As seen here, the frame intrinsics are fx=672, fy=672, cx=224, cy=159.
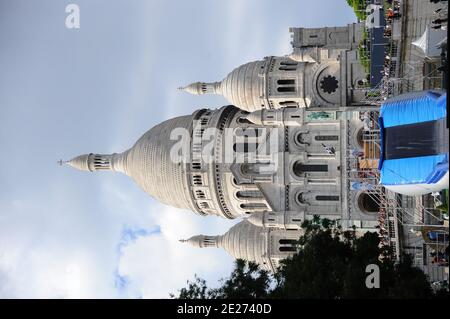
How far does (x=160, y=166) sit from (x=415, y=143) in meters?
26.5

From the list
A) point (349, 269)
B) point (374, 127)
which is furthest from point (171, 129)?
point (349, 269)

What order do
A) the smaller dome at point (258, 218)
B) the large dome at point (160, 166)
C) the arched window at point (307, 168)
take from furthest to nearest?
the large dome at point (160, 166) → the smaller dome at point (258, 218) → the arched window at point (307, 168)

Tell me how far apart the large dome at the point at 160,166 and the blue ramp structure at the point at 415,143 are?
878 inches

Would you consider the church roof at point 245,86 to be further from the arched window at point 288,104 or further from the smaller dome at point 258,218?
the smaller dome at point 258,218

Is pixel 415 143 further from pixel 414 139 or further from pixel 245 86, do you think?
pixel 245 86

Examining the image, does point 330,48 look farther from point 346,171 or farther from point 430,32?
point 430,32

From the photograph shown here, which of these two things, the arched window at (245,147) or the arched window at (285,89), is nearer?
the arched window at (245,147)

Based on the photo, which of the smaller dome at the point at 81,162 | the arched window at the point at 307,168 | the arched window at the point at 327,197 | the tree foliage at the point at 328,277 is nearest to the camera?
the tree foliage at the point at 328,277

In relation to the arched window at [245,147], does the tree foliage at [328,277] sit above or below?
below

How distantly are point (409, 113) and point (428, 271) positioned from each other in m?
9.72

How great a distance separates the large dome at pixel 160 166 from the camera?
52.2 meters

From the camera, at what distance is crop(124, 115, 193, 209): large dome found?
52.2 meters

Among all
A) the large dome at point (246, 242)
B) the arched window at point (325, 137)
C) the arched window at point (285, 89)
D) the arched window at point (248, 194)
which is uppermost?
the arched window at point (285, 89)
